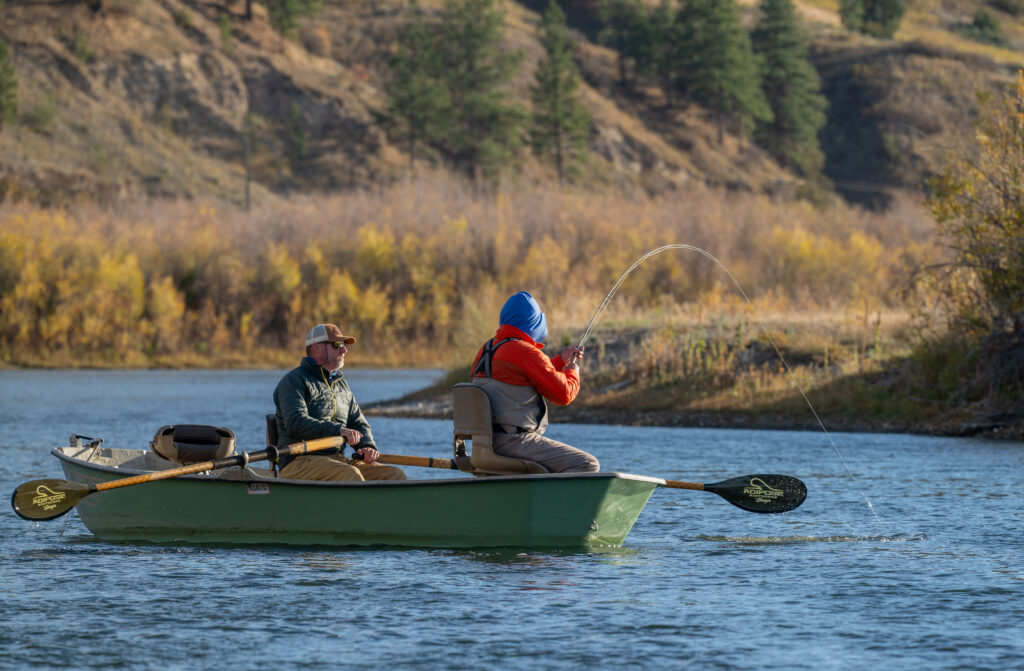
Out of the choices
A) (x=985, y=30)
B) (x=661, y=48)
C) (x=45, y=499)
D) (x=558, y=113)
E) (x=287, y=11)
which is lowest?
(x=45, y=499)

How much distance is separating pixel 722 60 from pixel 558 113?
575 inches

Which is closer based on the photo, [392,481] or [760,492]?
[392,481]

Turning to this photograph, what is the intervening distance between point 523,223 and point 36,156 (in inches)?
1329

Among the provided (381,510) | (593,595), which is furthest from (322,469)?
(593,595)

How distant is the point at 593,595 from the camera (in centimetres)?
1088

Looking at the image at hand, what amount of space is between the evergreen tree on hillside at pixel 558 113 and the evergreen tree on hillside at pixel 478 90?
4.85 feet

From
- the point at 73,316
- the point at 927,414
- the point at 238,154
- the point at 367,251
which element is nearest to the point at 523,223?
the point at 367,251

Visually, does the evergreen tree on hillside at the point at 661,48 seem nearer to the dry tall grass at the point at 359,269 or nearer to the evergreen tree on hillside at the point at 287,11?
the evergreen tree on hillside at the point at 287,11

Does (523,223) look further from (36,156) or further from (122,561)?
(122,561)

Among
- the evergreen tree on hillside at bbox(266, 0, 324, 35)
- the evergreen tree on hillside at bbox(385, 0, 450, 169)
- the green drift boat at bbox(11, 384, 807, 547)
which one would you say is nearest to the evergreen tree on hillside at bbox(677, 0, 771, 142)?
the evergreen tree on hillside at bbox(385, 0, 450, 169)

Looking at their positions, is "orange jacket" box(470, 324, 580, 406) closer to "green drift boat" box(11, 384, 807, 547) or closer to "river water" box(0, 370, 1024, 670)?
"green drift boat" box(11, 384, 807, 547)

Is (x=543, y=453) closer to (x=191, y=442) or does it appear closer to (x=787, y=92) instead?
(x=191, y=442)

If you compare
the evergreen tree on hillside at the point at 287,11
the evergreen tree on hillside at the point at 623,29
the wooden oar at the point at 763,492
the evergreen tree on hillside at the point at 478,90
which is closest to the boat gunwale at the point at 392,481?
the wooden oar at the point at 763,492

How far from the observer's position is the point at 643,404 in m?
29.7
